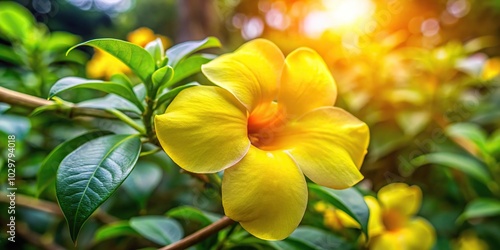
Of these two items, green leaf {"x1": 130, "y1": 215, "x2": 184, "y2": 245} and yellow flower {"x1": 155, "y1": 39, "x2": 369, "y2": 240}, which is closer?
yellow flower {"x1": 155, "y1": 39, "x2": 369, "y2": 240}

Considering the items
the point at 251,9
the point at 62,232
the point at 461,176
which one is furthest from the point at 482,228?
the point at 251,9

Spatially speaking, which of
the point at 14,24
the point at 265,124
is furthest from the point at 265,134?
the point at 14,24

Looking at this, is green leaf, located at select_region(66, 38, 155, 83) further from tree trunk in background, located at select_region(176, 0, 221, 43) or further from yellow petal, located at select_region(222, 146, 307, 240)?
tree trunk in background, located at select_region(176, 0, 221, 43)

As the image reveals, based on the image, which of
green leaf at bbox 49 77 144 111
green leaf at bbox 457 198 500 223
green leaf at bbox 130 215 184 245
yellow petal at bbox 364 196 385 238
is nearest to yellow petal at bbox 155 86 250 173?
green leaf at bbox 49 77 144 111

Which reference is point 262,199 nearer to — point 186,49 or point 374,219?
point 186,49

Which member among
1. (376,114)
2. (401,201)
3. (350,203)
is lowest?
(376,114)

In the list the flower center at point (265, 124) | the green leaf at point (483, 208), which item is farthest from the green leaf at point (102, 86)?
the green leaf at point (483, 208)

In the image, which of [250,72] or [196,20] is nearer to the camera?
[250,72]
